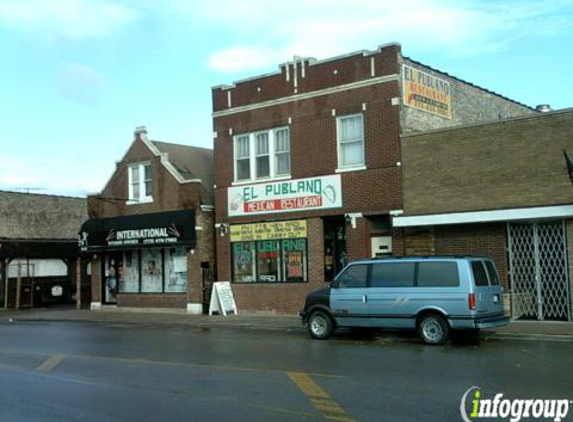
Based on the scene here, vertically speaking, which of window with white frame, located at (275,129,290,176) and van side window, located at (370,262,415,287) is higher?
window with white frame, located at (275,129,290,176)

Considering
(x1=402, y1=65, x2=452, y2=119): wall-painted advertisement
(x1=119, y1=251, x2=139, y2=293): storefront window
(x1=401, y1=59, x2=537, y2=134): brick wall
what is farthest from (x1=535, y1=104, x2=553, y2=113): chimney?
(x1=119, y1=251, x2=139, y2=293): storefront window

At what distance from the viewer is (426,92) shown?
22.8m

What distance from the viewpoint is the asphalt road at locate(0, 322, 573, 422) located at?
8.51 metres

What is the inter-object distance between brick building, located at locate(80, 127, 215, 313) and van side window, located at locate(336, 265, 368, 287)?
1024 cm

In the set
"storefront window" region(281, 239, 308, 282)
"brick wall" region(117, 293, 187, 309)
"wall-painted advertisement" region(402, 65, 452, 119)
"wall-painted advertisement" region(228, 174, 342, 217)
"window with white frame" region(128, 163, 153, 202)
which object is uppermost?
"wall-painted advertisement" region(402, 65, 452, 119)

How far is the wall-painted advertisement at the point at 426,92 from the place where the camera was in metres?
21.9

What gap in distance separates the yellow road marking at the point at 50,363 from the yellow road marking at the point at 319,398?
4.39 metres

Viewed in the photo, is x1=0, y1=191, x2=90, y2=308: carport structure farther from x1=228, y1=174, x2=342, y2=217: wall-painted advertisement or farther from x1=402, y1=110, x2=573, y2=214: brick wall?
x1=402, y1=110, x2=573, y2=214: brick wall

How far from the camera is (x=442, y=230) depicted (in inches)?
809

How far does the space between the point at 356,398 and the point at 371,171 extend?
44.1 ft

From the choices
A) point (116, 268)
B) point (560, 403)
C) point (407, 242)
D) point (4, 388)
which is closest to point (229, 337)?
point (407, 242)

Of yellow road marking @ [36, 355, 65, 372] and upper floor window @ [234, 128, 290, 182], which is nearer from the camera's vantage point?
yellow road marking @ [36, 355, 65, 372]

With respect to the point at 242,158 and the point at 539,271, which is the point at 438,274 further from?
the point at 242,158

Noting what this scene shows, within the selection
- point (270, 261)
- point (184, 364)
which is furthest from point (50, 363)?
point (270, 261)
